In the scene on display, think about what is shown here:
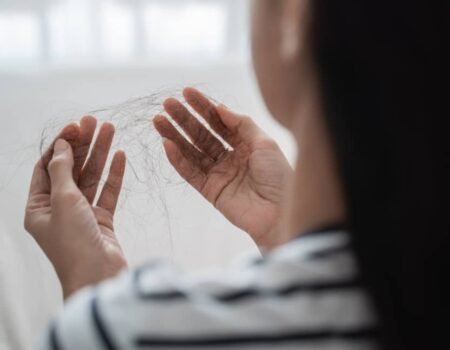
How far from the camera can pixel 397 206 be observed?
341 mm

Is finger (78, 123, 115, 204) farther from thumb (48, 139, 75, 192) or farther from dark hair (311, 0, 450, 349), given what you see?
dark hair (311, 0, 450, 349)

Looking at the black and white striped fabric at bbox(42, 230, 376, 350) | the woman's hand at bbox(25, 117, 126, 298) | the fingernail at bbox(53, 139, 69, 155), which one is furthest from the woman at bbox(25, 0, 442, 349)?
the fingernail at bbox(53, 139, 69, 155)

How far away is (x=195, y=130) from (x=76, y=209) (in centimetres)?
17

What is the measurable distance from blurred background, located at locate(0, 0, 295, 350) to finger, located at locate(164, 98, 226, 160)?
7 centimetres

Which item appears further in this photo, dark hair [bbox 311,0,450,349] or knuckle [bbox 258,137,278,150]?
knuckle [bbox 258,137,278,150]

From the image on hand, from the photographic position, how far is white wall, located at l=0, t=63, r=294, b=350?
74 cm

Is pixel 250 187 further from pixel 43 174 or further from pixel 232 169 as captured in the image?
pixel 43 174

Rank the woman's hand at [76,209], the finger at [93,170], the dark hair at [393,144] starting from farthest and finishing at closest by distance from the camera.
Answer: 1. the finger at [93,170]
2. the woman's hand at [76,209]
3. the dark hair at [393,144]

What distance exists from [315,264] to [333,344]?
0.14ft

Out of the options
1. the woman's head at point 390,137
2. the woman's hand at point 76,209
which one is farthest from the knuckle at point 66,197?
the woman's head at point 390,137

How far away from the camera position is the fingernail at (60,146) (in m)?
0.61

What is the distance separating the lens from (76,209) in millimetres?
556

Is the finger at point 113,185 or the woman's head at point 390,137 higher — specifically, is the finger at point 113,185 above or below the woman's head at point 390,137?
below

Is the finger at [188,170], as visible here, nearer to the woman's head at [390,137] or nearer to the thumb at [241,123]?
the thumb at [241,123]
